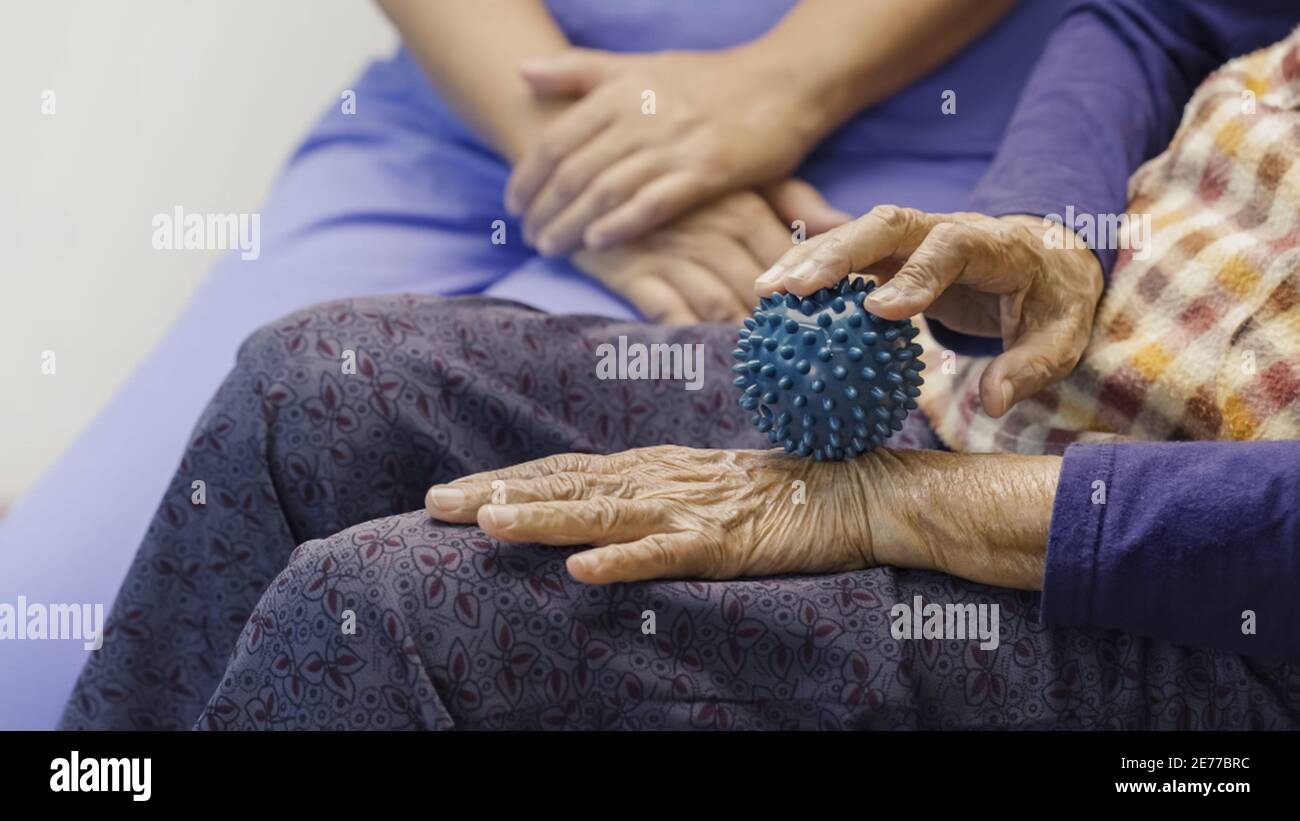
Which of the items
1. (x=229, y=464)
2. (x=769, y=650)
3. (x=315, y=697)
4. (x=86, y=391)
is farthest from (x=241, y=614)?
(x=86, y=391)

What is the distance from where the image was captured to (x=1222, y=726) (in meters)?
0.78

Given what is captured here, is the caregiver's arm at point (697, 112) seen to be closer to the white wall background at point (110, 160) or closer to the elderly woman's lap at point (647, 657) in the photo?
the elderly woman's lap at point (647, 657)

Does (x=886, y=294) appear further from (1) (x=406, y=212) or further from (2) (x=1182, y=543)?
(1) (x=406, y=212)

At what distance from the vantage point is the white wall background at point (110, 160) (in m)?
1.62

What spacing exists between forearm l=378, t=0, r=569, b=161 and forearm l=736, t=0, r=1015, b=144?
19cm

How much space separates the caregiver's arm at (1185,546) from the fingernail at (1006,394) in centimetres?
9

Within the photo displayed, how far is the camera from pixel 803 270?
77 centimetres

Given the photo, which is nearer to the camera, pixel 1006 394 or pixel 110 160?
pixel 1006 394

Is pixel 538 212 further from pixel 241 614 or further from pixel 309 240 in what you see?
pixel 241 614

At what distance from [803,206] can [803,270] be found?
1.50 ft

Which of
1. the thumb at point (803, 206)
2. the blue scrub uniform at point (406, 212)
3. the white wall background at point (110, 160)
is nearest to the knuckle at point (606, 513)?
the blue scrub uniform at point (406, 212)

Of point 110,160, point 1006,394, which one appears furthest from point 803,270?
point 110,160

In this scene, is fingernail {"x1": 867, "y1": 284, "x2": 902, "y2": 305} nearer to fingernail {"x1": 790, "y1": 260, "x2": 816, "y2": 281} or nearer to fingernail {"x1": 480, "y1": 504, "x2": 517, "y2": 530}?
fingernail {"x1": 790, "y1": 260, "x2": 816, "y2": 281}
